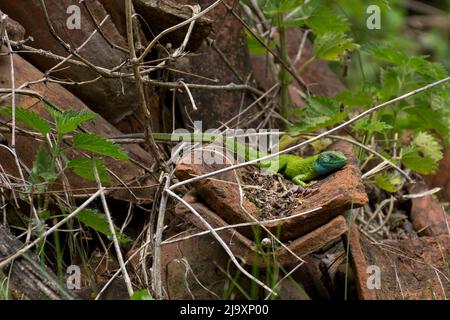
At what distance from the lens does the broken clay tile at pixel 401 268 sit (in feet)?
12.2

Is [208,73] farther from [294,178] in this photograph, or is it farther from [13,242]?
[13,242]

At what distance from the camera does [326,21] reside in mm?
5191

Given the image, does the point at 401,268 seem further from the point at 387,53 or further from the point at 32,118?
the point at 32,118

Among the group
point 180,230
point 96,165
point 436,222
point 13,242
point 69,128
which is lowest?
point 436,222

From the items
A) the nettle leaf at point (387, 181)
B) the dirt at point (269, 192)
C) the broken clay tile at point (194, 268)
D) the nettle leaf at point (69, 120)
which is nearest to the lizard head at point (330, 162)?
the dirt at point (269, 192)

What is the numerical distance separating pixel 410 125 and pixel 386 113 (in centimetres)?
20

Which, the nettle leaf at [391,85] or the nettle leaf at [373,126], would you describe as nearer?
the nettle leaf at [373,126]

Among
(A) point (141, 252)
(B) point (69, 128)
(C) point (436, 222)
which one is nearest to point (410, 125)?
(C) point (436, 222)

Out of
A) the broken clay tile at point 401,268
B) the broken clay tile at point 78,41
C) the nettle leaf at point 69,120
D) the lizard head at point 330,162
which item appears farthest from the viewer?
the broken clay tile at point 78,41

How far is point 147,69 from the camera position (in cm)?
416

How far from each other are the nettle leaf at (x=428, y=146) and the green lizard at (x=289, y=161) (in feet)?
3.54

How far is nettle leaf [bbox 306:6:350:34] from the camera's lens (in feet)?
17.0

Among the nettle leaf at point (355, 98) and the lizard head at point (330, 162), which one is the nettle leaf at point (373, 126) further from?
the lizard head at point (330, 162)

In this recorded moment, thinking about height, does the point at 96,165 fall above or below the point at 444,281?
above
